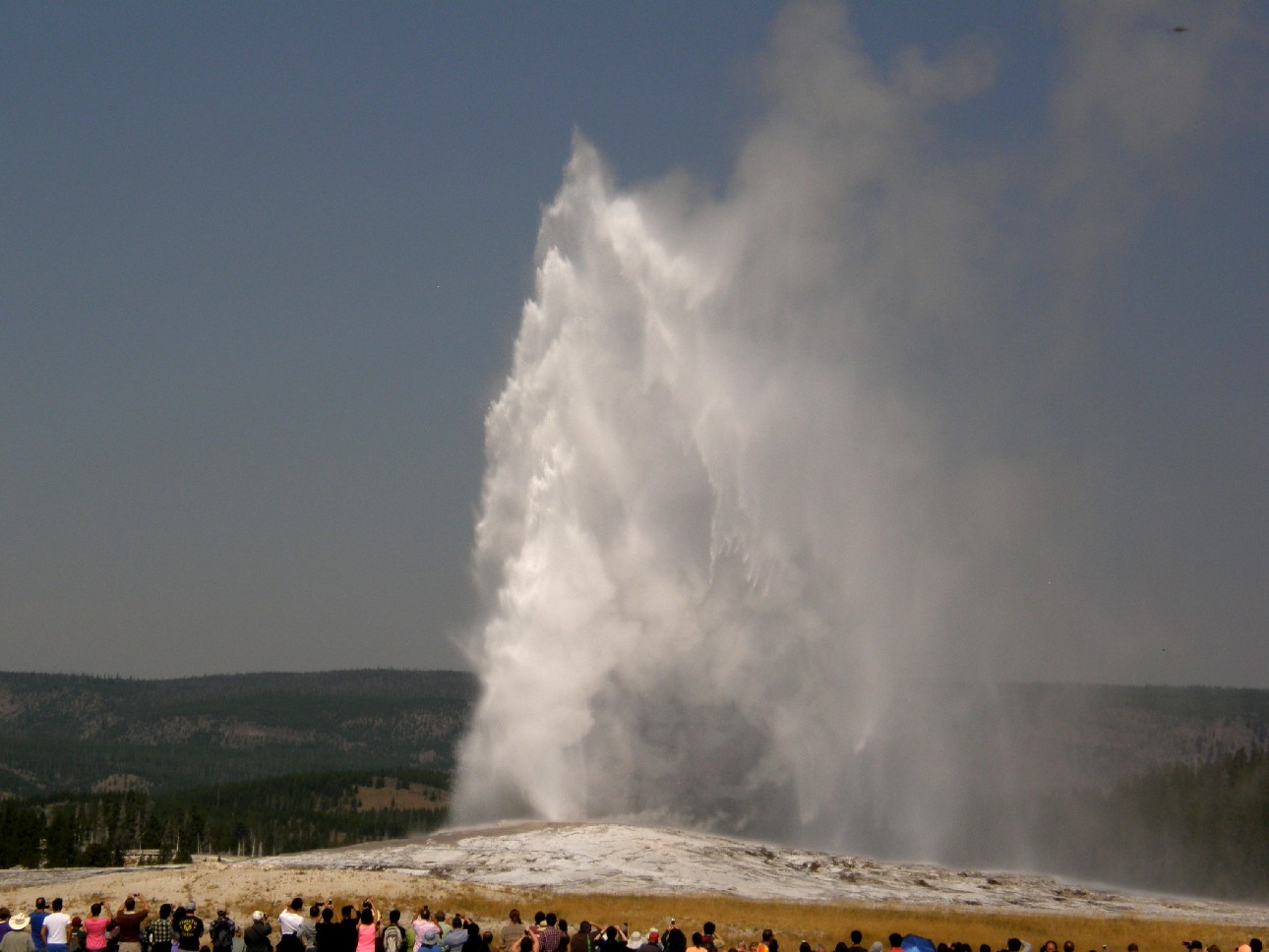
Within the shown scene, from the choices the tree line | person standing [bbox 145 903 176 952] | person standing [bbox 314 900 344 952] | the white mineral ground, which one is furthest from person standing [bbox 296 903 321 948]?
the tree line

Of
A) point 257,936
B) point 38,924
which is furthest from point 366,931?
point 38,924

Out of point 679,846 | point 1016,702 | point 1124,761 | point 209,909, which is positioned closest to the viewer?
point 209,909

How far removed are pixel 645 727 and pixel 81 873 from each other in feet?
82.1

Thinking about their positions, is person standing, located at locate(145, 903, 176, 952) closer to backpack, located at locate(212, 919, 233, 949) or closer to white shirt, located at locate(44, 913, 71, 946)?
white shirt, located at locate(44, 913, 71, 946)

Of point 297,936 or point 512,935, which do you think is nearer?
point 297,936

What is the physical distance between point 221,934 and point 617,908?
16.0 metres

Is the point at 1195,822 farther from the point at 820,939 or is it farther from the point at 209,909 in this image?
the point at 209,909

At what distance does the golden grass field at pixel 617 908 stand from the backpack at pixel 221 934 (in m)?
Result: 8.75

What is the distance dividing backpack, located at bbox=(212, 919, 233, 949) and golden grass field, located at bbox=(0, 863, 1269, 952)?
8750 millimetres

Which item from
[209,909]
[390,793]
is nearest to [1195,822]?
[209,909]

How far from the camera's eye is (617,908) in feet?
118

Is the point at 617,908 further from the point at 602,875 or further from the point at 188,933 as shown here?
the point at 188,933

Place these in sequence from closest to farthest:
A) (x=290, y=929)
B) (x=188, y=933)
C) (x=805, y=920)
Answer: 1. (x=188, y=933)
2. (x=290, y=929)
3. (x=805, y=920)

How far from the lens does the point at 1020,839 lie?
8112 cm
